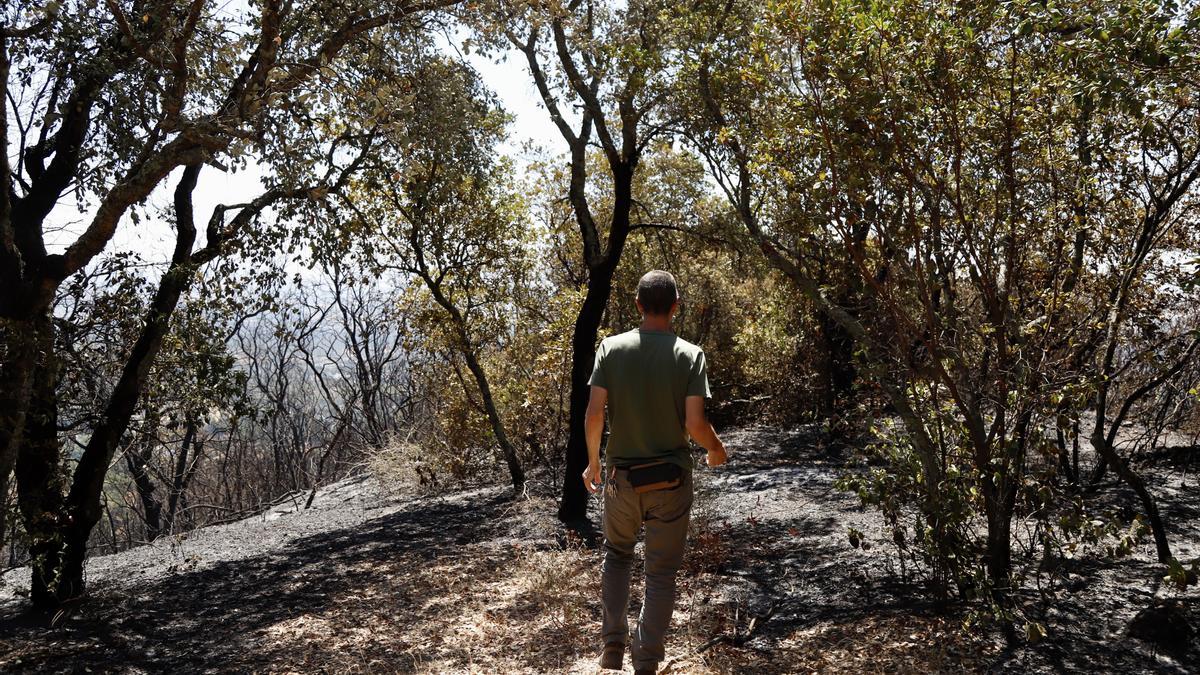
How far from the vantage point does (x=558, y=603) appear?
617 cm

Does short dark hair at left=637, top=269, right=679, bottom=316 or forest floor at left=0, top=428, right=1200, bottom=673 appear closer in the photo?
short dark hair at left=637, top=269, right=679, bottom=316

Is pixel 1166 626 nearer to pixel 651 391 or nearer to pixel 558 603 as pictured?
pixel 651 391

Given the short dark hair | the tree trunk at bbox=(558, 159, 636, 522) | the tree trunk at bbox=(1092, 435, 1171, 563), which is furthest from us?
the tree trunk at bbox=(558, 159, 636, 522)

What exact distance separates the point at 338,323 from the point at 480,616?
22.1m

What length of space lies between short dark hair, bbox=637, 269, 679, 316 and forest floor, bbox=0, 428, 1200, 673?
6.36 ft

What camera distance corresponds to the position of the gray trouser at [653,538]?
13.3 ft

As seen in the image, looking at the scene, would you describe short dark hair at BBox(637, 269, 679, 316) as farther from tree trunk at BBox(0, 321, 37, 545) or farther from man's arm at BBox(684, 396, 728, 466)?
tree trunk at BBox(0, 321, 37, 545)

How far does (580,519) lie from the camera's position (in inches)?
→ 353

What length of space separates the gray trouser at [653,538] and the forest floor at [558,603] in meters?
0.77

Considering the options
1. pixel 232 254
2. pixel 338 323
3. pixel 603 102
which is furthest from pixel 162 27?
pixel 338 323

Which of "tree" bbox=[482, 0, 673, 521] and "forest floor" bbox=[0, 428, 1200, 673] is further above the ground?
"tree" bbox=[482, 0, 673, 521]

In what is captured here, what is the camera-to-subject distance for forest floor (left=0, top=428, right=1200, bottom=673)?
15.3 ft

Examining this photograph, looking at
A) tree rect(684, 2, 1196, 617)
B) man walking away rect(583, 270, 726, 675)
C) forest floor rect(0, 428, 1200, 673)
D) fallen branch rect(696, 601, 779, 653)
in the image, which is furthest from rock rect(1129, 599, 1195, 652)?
man walking away rect(583, 270, 726, 675)

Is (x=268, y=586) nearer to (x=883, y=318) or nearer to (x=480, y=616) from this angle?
(x=480, y=616)
